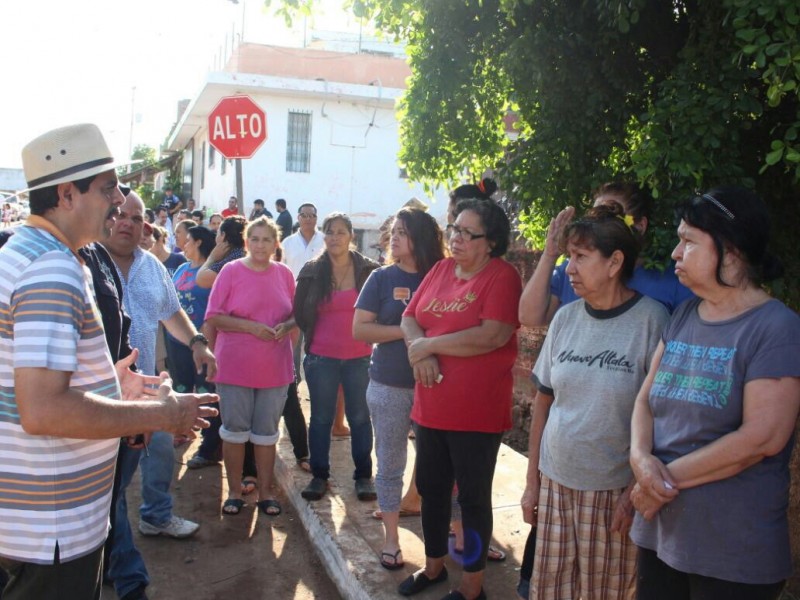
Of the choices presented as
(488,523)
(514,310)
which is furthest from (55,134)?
(488,523)

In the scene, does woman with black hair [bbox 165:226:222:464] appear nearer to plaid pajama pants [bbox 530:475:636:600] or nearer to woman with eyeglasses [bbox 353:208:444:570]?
woman with eyeglasses [bbox 353:208:444:570]

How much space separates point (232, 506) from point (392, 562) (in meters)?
1.74

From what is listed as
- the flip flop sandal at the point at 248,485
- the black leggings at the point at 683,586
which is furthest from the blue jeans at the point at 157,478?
the black leggings at the point at 683,586

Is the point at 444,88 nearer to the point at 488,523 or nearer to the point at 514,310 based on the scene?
the point at 514,310

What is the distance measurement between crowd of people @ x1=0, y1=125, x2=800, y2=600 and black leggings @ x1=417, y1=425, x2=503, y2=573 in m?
0.01

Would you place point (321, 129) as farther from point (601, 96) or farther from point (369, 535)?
point (601, 96)

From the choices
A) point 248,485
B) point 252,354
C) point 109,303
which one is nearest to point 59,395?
point 109,303

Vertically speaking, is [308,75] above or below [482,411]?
above

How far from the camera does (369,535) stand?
184 inches

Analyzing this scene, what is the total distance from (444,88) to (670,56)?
4.00ft

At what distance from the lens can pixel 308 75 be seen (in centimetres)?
2152

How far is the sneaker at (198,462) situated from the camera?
6.41 m

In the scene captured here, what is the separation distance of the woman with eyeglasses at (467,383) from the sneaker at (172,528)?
6.09 feet

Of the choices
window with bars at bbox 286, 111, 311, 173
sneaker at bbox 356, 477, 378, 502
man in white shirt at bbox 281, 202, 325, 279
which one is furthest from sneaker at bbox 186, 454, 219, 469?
window with bars at bbox 286, 111, 311, 173
